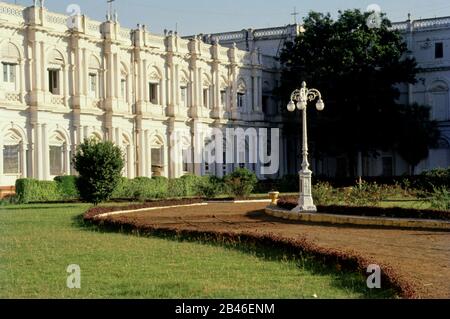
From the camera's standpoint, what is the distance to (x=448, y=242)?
14633 mm

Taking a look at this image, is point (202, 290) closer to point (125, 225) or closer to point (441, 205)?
point (125, 225)

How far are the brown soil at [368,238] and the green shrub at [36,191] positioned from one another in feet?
27.1

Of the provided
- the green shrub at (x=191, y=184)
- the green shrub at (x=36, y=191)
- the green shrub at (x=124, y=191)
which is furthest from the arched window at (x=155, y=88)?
the green shrub at (x=36, y=191)

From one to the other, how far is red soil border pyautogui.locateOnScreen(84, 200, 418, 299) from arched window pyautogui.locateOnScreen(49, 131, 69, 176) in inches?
551

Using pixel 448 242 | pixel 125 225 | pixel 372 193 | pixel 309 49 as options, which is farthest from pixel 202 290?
pixel 309 49

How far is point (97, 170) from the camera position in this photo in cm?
2628

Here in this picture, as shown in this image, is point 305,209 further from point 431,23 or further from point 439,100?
point 431,23

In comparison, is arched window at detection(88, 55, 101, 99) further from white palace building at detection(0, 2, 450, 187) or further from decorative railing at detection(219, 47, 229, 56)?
decorative railing at detection(219, 47, 229, 56)

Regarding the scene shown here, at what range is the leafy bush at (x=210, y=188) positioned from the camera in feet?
112

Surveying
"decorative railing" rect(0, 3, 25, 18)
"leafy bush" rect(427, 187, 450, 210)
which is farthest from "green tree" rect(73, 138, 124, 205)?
"leafy bush" rect(427, 187, 450, 210)

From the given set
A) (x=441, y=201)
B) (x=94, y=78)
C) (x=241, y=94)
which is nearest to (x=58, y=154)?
(x=94, y=78)

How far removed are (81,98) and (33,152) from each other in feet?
11.9

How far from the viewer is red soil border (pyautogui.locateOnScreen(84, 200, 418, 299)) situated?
9.76 meters

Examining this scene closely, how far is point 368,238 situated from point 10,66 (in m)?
21.2
